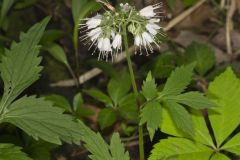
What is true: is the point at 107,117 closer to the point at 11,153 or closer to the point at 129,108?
the point at 129,108

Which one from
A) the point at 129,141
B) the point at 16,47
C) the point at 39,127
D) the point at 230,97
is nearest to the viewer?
the point at 39,127

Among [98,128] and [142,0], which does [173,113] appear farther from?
[142,0]

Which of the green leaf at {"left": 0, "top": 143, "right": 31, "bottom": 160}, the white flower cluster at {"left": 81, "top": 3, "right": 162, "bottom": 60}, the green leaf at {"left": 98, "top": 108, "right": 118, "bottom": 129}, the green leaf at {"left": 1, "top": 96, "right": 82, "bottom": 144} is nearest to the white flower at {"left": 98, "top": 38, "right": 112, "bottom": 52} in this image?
the white flower cluster at {"left": 81, "top": 3, "right": 162, "bottom": 60}

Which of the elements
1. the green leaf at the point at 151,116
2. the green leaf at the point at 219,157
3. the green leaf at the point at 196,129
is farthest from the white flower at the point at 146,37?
the green leaf at the point at 219,157

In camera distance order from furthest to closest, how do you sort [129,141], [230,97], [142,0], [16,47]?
[142,0] < [129,141] < [230,97] < [16,47]

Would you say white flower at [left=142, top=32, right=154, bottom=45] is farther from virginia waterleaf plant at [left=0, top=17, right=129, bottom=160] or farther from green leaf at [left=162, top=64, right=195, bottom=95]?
virginia waterleaf plant at [left=0, top=17, right=129, bottom=160]

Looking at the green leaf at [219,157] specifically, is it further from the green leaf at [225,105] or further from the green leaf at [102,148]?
the green leaf at [102,148]

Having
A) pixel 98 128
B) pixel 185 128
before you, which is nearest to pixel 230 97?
pixel 185 128
